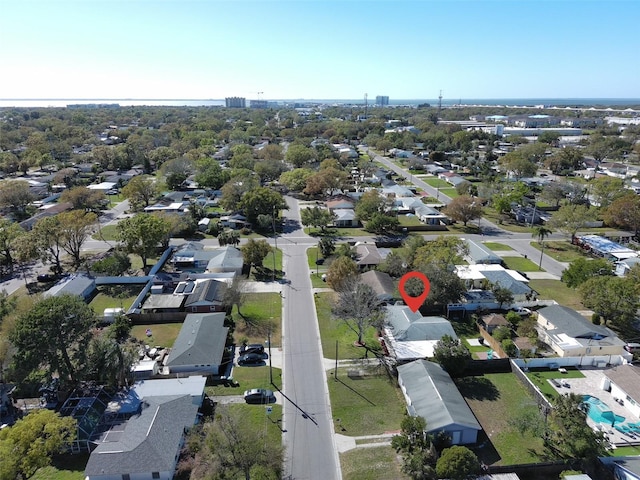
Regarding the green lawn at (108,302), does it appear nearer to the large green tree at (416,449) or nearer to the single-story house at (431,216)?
the large green tree at (416,449)

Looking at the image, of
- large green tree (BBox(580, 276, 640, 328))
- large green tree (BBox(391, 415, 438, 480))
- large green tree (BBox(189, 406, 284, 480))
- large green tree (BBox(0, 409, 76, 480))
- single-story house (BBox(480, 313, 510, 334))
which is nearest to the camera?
large green tree (BBox(0, 409, 76, 480))

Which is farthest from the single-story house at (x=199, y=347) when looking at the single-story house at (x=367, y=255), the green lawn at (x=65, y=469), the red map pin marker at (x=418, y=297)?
the single-story house at (x=367, y=255)

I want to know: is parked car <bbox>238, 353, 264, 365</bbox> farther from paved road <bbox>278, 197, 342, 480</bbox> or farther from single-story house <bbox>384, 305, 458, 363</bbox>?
single-story house <bbox>384, 305, 458, 363</bbox>

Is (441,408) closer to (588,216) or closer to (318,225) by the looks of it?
(318,225)

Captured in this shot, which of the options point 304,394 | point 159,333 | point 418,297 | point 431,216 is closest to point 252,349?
point 304,394

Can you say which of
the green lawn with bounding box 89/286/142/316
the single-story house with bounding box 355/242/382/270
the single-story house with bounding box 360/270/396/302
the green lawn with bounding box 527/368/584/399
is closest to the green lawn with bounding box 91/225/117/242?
the green lawn with bounding box 89/286/142/316

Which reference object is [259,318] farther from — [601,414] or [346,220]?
[346,220]
